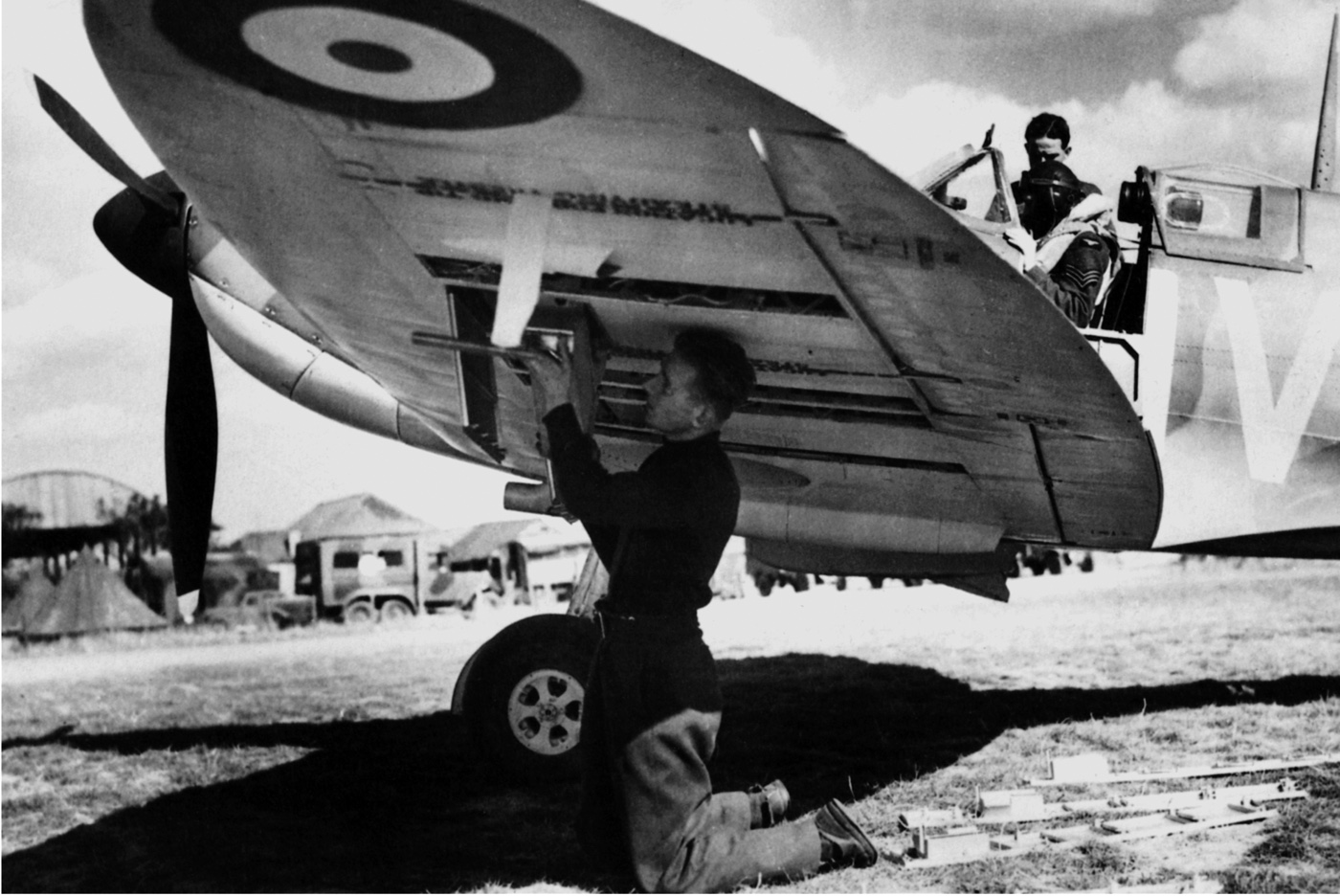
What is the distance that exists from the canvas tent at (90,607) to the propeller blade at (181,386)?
1369 centimetres

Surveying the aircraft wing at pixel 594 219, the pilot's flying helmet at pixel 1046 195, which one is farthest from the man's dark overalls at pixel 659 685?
the pilot's flying helmet at pixel 1046 195

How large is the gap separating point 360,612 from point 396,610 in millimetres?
637

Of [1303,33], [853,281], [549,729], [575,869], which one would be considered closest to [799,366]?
[853,281]

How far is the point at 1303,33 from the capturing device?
18.4ft

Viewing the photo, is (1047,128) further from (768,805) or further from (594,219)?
(768,805)

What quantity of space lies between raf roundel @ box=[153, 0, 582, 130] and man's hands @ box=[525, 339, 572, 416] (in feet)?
2.94

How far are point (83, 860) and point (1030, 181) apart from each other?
493cm

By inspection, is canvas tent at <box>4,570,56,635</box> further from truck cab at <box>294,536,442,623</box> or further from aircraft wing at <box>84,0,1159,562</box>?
aircraft wing at <box>84,0,1159,562</box>

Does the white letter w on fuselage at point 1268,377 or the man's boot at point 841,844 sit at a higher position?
the white letter w on fuselage at point 1268,377

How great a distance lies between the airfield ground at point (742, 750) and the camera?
3.86 metres

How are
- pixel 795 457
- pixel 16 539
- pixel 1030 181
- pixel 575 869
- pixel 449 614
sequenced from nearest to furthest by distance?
1. pixel 575 869
2. pixel 795 457
3. pixel 1030 181
4. pixel 16 539
5. pixel 449 614

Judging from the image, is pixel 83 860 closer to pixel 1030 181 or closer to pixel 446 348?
pixel 446 348

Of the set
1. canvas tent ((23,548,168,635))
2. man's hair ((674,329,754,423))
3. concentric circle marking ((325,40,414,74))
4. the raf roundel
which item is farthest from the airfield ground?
canvas tent ((23,548,168,635))

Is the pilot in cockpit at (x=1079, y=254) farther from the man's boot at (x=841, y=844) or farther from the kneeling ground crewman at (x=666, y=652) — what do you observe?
the man's boot at (x=841, y=844)
